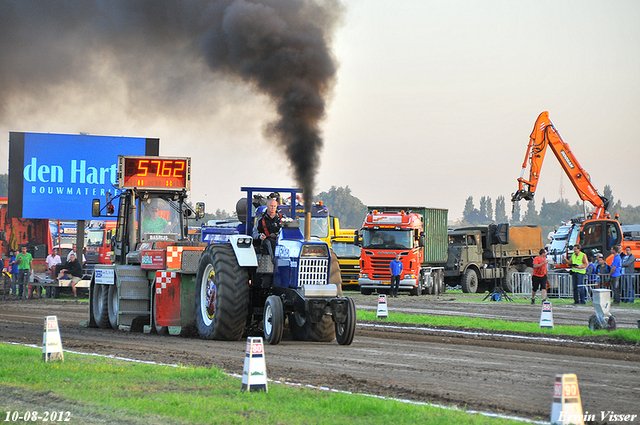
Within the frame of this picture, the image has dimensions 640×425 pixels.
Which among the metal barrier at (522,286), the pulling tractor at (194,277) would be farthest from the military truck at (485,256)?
the pulling tractor at (194,277)

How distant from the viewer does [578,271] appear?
85.7 feet

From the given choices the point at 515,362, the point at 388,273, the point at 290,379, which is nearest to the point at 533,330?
the point at 515,362

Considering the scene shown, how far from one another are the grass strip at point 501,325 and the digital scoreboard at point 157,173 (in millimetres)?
6165

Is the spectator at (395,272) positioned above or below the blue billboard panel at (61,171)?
below

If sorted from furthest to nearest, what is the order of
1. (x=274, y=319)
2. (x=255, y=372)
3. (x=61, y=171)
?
(x=61, y=171) → (x=274, y=319) → (x=255, y=372)

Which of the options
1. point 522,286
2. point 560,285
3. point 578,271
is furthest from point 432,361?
point 522,286

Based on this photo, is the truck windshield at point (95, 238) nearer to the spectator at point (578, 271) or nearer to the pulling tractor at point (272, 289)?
the spectator at point (578, 271)

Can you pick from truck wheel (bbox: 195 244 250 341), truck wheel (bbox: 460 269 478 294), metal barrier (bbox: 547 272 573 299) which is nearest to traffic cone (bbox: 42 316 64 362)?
truck wheel (bbox: 195 244 250 341)

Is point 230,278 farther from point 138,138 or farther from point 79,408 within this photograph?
point 138,138

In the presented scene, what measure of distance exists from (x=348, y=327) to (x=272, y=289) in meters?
1.50

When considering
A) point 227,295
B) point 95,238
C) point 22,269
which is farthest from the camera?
point 95,238

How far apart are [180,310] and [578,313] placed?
485 inches

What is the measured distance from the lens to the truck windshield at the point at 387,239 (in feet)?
109

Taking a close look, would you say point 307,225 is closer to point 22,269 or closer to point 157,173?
point 157,173
